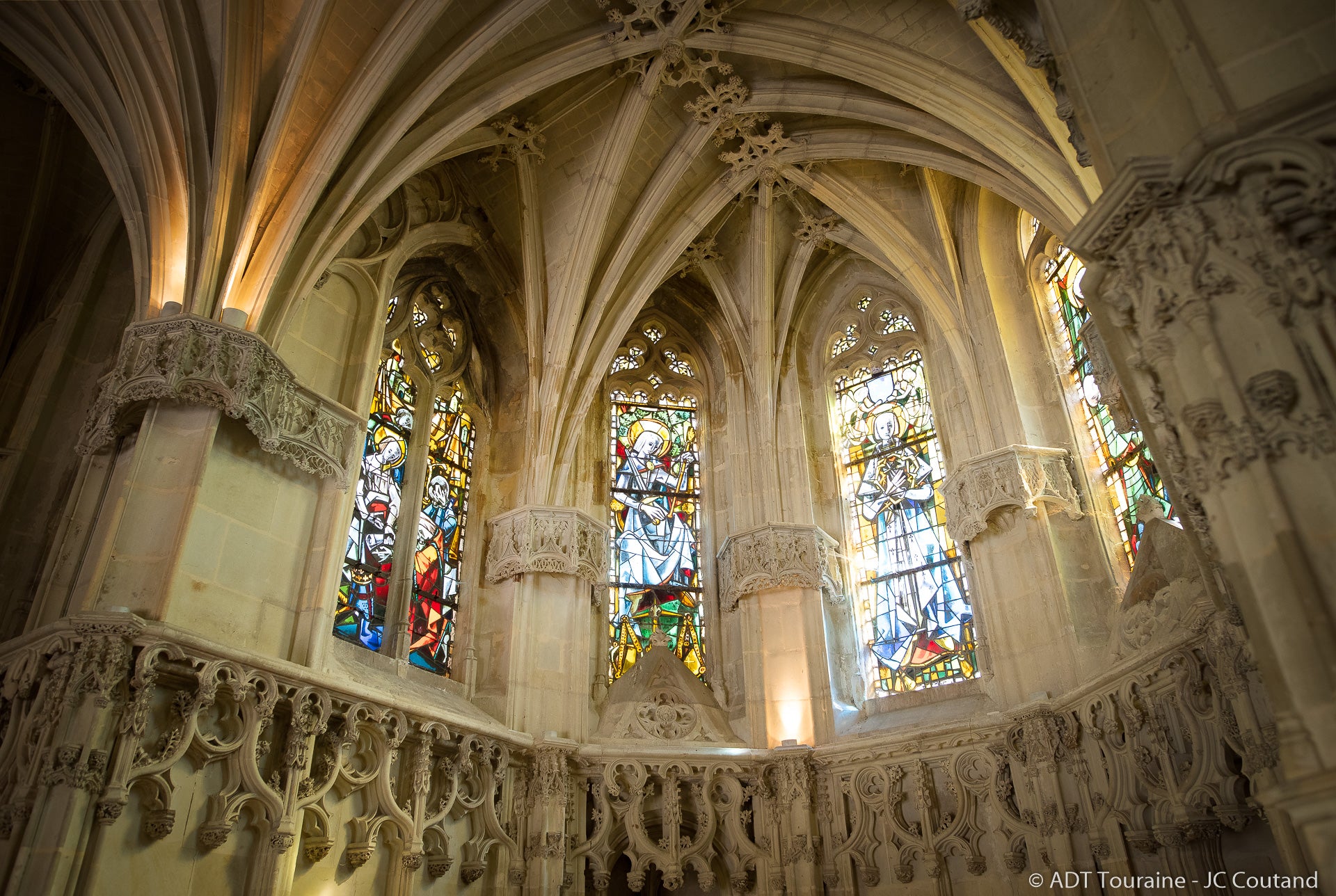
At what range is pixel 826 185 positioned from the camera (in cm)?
1254

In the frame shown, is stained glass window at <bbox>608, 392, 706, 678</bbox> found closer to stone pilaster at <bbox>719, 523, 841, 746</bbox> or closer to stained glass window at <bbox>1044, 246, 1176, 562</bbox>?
stone pilaster at <bbox>719, 523, 841, 746</bbox>

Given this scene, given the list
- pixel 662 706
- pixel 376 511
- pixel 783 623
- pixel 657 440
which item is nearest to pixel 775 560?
pixel 783 623

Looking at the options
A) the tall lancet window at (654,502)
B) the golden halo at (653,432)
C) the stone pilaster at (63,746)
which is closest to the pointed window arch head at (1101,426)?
the tall lancet window at (654,502)

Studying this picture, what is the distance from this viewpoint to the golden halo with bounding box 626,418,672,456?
13.7m

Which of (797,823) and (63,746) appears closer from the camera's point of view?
(63,746)

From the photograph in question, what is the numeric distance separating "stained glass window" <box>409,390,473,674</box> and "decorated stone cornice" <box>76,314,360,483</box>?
8.86 ft

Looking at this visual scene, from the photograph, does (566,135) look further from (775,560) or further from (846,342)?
(775,560)

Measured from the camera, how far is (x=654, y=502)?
43.4 ft

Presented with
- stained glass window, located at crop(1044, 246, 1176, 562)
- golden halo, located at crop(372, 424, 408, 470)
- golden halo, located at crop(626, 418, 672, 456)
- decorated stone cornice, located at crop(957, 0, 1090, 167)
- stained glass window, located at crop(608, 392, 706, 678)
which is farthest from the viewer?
golden halo, located at crop(626, 418, 672, 456)

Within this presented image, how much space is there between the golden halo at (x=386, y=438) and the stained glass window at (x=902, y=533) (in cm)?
547

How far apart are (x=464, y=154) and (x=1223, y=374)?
10.3 meters

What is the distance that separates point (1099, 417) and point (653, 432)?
569 cm

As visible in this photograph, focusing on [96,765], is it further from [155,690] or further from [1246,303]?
[1246,303]

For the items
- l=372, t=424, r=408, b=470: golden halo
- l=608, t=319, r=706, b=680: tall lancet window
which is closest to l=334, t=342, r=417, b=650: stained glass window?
l=372, t=424, r=408, b=470: golden halo
